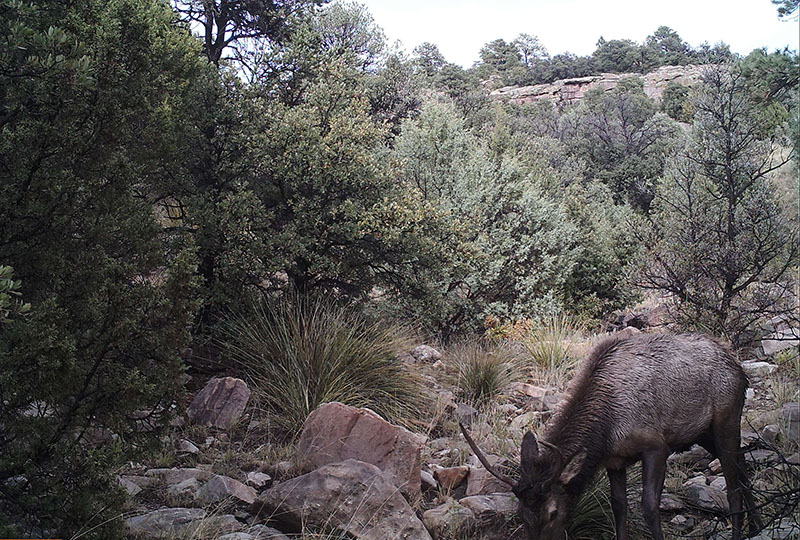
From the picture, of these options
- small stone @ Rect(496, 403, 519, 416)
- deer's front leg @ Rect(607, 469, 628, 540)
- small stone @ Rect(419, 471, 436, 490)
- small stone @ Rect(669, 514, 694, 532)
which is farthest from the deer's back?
small stone @ Rect(496, 403, 519, 416)

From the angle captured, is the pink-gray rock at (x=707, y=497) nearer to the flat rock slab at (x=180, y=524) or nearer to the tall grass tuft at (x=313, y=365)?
the tall grass tuft at (x=313, y=365)

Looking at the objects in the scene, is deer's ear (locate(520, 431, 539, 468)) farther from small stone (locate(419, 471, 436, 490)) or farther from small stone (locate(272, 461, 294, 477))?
small stone (locate(272, 461, 294, 477))

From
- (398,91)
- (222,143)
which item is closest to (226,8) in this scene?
(222,143)

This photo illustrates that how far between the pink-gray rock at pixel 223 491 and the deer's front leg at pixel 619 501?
2467mm

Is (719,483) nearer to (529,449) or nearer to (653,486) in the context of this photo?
(653,486)

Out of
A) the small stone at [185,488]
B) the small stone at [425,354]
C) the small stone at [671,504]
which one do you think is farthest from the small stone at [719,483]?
the small stone at [185,488]

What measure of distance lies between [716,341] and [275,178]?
512cm

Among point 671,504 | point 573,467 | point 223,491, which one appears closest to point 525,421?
point 671,504

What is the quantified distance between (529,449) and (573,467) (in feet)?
1.45

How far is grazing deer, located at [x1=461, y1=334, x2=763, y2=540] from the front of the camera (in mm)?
3910

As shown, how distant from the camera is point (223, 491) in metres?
4.69

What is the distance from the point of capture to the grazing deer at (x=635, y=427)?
3.91 meters

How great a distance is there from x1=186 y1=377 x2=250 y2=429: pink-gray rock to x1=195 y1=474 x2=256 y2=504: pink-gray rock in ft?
4.28

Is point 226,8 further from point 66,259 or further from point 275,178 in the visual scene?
point 66,259
